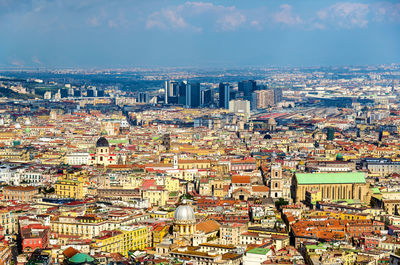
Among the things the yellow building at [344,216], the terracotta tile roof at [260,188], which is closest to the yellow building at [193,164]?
the terracotta tile roof at [260,188]

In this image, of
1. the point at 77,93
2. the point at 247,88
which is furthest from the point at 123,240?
the point at 77,93

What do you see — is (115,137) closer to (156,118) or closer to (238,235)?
(156,118)

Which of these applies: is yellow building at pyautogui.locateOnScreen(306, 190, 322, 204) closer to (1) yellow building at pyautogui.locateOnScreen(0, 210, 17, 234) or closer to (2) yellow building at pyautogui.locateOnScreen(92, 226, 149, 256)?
(2) yellow building at pyautogui.locateOnScreen(92, 226, 149, 256)

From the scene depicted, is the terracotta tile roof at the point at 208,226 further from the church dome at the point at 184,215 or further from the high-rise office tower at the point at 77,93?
the high-rise office tower at the point at 77,93

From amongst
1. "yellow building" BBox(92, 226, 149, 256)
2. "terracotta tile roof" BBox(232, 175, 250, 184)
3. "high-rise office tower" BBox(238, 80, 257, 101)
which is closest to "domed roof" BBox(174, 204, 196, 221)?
"yellow building" BBox(92, 226, 149, 256)

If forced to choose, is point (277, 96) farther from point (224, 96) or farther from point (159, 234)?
point (159, 234)
